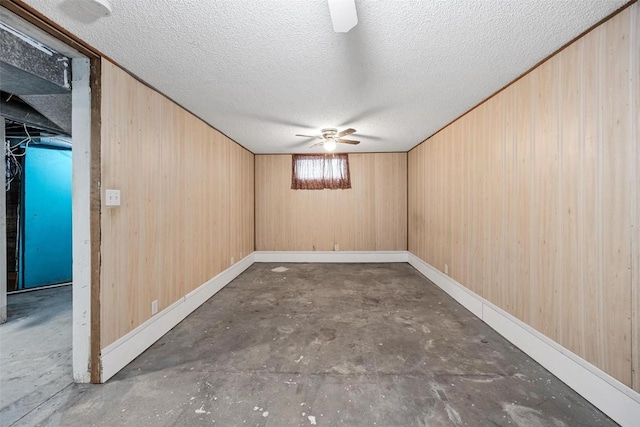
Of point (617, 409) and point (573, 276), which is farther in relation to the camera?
point (573, 276)

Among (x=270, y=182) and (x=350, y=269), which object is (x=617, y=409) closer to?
(x=350, y=269)

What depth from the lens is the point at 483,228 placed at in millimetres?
2682

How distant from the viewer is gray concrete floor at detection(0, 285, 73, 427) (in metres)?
1.56

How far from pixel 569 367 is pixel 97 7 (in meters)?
3.69

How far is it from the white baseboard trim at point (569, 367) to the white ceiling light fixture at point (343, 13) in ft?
8.17

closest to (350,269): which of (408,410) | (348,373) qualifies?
(348,373)

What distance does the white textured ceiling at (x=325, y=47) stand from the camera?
4.46 ft

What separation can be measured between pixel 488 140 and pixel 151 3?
304 centimetres

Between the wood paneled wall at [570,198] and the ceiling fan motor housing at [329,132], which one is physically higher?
the ceiling fan motor housing at [329,132]

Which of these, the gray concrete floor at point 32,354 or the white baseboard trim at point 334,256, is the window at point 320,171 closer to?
the white baseboard trim at point 334,256

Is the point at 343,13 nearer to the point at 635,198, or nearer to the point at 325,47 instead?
the point at 325,47

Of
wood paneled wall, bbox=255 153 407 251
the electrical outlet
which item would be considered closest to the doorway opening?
the electrical outlet

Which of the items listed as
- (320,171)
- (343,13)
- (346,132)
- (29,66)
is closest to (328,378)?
(343,13)

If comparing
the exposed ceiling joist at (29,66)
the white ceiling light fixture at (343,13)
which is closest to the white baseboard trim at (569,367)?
the white ceiling light fixture at (343,13)
